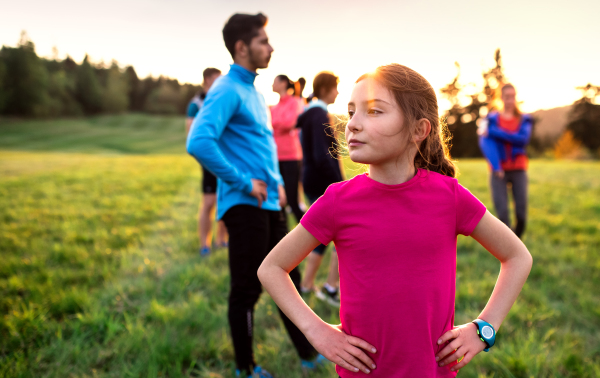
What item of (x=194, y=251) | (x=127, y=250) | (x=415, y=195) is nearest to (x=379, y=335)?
(x=415, y=195)

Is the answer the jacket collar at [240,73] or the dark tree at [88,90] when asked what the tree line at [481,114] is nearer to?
the jacket collar at [240,73]

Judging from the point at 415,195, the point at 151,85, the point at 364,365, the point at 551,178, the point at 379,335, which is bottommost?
the point at 551,178

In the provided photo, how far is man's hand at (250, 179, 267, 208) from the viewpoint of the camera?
7.74ft

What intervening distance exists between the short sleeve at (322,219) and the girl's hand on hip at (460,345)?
546 millimetres

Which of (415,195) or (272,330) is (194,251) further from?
(415,195)

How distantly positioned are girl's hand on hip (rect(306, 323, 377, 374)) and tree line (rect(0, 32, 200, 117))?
70921 millimetres

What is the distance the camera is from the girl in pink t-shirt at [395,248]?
1.25 metres

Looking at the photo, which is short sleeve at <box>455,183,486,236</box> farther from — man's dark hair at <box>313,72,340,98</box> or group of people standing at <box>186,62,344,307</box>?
man's dark hair at <box>313,72,340,98</box>

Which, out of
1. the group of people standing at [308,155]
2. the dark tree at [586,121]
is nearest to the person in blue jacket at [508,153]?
the group of people standing at [308,155]

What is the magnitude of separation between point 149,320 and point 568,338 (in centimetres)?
356

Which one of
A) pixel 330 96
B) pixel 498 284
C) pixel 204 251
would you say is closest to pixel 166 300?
pixel 204 251

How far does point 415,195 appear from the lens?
1279 mm

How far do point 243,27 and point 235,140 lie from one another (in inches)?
30.0

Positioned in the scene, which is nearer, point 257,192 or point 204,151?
point 204,151
